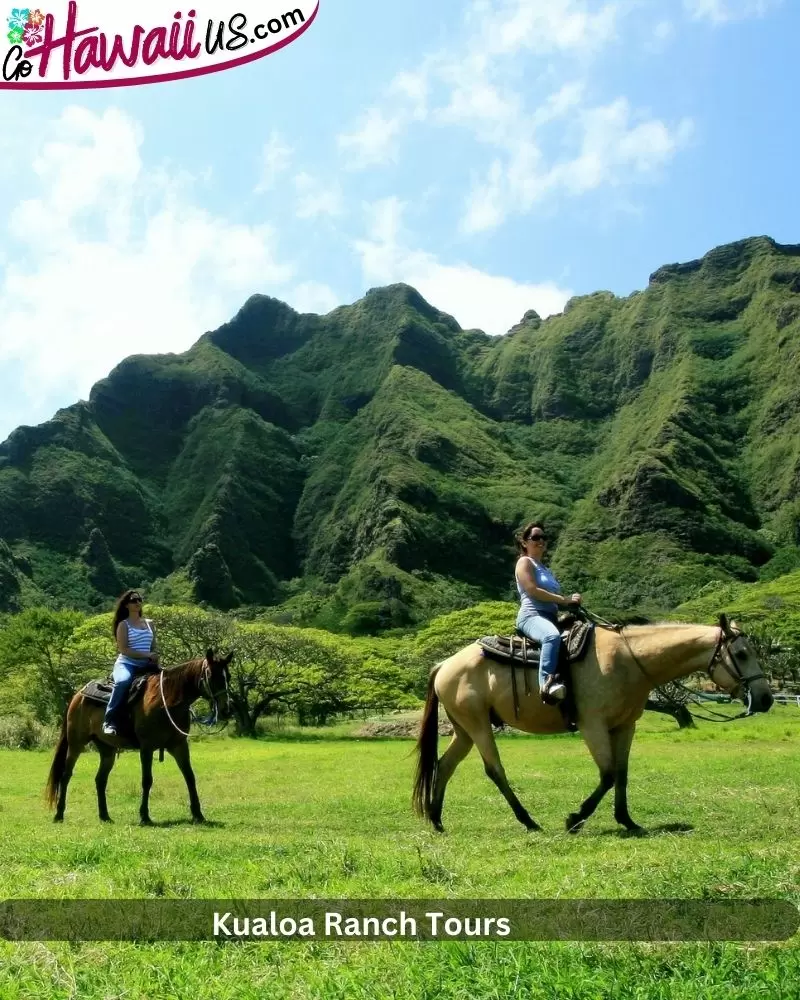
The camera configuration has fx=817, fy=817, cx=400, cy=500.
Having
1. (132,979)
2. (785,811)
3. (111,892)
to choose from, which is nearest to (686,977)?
(132,979)

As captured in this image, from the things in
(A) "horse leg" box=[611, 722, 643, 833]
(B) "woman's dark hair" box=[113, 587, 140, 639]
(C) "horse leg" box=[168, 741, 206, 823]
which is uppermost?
(B) "woman's dark hair" box=[113, 587, 140, 639]

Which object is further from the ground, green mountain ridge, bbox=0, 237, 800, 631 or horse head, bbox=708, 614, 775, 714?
green mountain ridge, bbox=0, 237, 800, 631

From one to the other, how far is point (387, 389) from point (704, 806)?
182 meters

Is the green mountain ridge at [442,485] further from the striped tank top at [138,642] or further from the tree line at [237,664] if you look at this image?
the striped tank top at [138,642]

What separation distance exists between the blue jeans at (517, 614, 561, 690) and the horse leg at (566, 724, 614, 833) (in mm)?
720

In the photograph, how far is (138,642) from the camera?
37.7ft

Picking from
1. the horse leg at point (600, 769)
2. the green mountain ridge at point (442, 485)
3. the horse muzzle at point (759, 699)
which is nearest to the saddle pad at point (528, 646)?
the horse leg at point (600, 769)

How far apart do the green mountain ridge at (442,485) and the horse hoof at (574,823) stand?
9943 cm

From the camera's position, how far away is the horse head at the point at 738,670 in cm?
822

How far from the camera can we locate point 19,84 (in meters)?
11.8

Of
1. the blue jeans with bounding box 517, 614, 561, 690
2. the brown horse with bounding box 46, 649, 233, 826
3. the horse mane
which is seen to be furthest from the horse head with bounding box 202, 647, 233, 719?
the blue jeans with bounding box 517, 614, 561, 690

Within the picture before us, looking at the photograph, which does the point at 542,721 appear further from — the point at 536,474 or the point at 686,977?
the point at 536,474

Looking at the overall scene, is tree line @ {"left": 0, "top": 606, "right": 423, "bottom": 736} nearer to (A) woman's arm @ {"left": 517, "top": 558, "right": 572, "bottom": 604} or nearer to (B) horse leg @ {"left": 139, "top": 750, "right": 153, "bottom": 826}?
(B) horse leg @ {"left": 139, "top": 750, "right": 153, "bottom": 826}

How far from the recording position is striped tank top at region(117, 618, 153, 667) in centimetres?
1142
